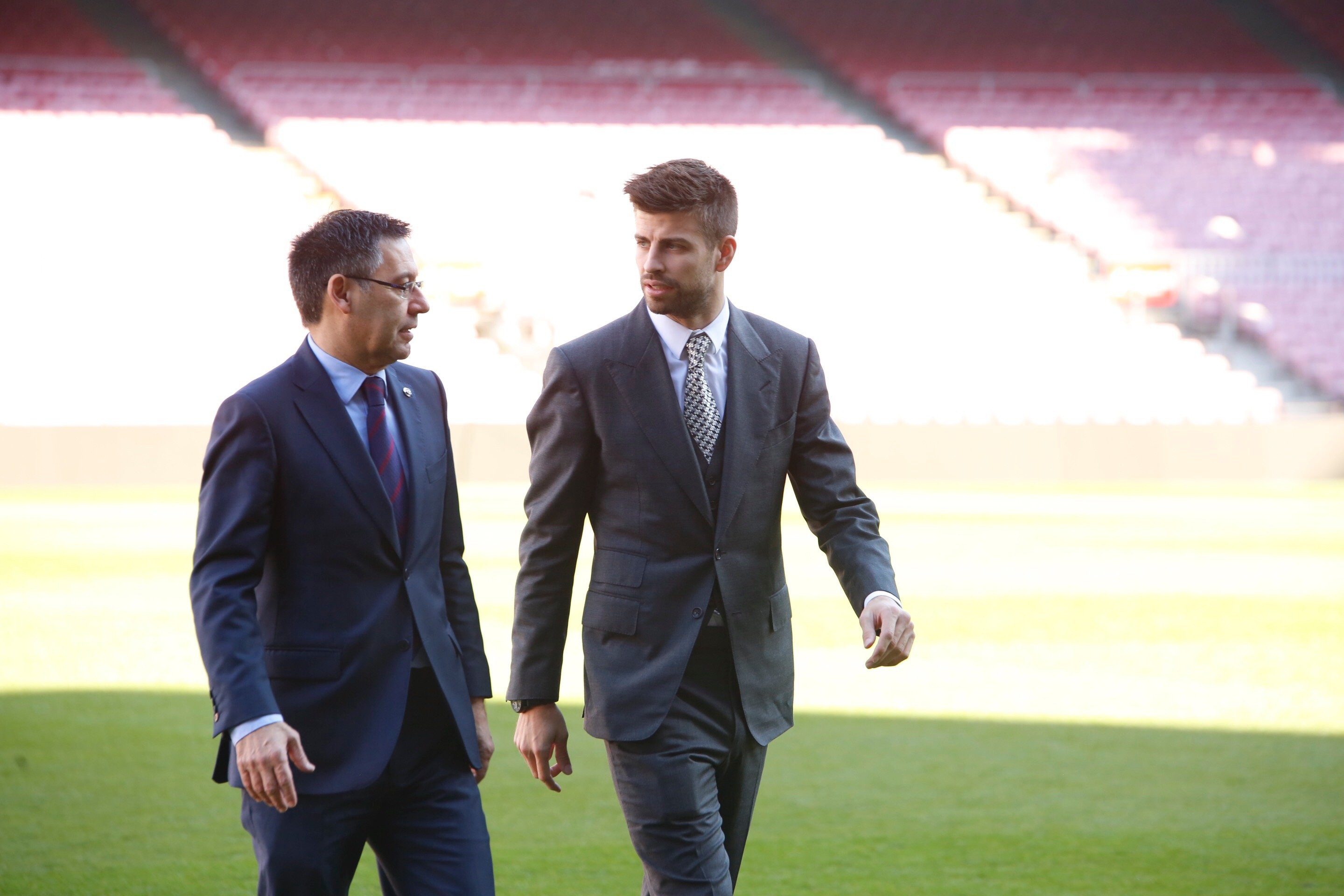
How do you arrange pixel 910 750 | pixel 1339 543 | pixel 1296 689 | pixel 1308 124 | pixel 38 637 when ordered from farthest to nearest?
1. pixel 1308 124
2. pixel 1339 543
3. pixel 38 637
4. pixel 1296 689
5. pixel 910 750

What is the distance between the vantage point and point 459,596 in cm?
296

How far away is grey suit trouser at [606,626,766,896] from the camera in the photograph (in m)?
2.80

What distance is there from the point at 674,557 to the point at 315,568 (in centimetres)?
70

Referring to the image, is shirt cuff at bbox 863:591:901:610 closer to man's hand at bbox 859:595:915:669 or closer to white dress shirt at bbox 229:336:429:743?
man's hand at bbox 859:595:915:669

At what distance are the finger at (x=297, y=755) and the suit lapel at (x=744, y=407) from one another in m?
0.91

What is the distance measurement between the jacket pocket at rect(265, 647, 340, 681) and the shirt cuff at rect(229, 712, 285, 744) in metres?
0.20

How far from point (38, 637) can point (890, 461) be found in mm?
14129

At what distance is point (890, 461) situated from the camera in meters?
21.0

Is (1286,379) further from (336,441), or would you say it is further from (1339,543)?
(336,441)

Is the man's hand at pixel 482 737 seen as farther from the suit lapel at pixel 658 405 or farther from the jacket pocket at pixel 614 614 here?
the suit lapel at pixel 658 405

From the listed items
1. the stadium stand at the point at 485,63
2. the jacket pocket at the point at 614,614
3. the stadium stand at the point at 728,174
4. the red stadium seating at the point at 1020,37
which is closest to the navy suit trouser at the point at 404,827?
the jacket pocket at the point at 614,614

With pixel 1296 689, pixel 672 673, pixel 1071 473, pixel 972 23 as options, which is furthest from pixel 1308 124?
pixel 672 673

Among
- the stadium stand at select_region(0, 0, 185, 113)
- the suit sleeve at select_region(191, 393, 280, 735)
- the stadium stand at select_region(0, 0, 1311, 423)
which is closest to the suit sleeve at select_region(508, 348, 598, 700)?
the suit sleeve at select_region(191, 393, 280, 735)

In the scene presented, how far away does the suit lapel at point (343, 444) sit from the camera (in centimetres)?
268
